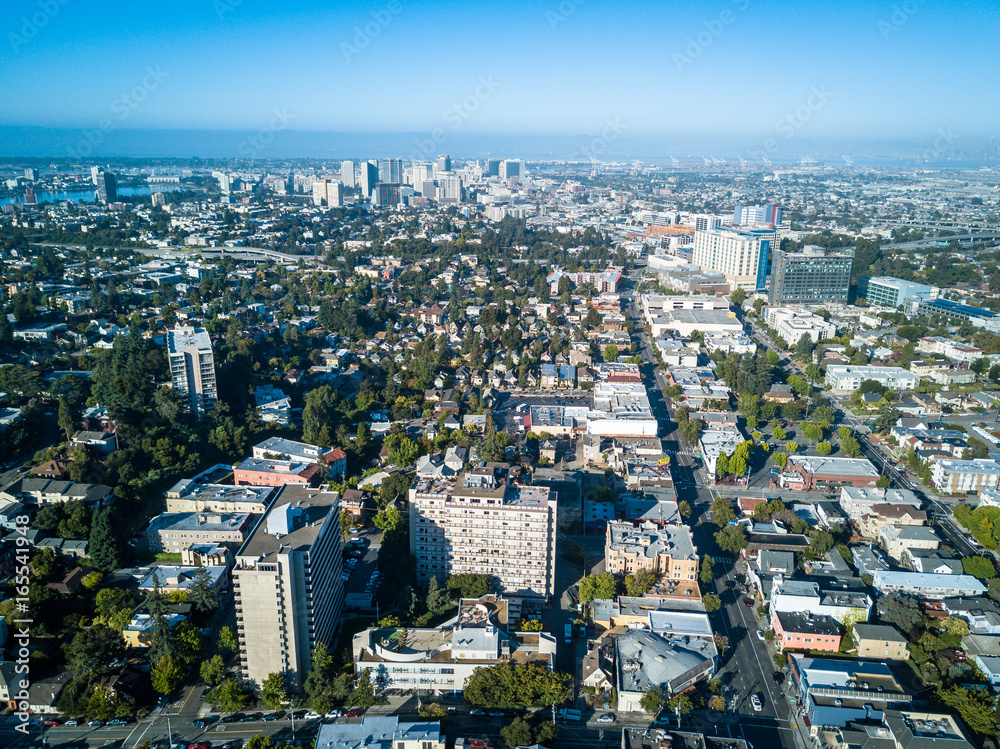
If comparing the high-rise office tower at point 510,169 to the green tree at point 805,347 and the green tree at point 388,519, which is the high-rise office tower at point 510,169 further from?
the green tree at point 388,519

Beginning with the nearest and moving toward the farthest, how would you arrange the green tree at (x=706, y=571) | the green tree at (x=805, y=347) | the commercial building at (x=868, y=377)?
the green tree at (x=706, y=571)
the commercial building at (x=868, y=377)
the green tree at (x=805, y=347)

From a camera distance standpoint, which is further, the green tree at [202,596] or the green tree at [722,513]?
the green tree at [722,513]

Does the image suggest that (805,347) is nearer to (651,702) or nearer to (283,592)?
(651,702)

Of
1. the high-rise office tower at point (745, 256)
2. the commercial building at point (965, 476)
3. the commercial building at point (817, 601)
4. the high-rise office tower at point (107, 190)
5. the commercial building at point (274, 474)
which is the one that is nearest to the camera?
the commercial building at point (817, 601)

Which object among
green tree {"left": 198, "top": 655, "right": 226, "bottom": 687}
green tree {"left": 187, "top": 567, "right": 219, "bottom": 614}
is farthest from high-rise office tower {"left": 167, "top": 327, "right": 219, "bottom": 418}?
green tree {"left": 198, "top": 655, "right": 226, "bottom": 687}

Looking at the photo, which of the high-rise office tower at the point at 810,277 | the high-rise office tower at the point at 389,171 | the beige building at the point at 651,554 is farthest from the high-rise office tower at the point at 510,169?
the beige building at the point at 651,554

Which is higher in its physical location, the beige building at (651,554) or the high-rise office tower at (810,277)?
the high-rise office tower at (810,277)
